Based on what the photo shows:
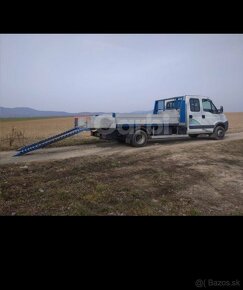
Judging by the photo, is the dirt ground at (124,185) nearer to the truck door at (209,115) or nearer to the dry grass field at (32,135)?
the dry grass field at (32,135)

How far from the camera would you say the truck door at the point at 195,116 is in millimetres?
13039

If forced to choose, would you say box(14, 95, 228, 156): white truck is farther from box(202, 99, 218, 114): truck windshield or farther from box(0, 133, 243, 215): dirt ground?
box(0, 133, 243, 215): dirt ground

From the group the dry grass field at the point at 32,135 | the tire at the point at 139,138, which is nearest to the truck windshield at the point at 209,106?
the tire at the point at 139,138

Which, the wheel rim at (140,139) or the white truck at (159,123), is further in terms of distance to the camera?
the wheel rim at (140,139)

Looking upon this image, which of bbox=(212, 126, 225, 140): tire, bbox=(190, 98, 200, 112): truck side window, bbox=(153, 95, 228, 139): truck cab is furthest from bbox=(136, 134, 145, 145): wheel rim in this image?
bbox=(212, 126, 225, 140): tire

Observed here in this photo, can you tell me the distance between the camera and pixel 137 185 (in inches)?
244

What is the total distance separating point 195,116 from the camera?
1323 cm

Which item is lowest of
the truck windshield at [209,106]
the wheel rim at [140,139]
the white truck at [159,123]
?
the wheel rim at [140,139]

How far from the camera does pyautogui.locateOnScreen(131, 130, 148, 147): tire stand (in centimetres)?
1152

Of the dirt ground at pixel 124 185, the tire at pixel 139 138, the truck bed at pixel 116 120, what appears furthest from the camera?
the tire at pixel 139 138

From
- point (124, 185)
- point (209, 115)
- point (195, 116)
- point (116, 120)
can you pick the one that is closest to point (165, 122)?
point (195, 116)

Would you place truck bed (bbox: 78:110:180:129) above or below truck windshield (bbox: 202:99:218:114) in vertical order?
below
